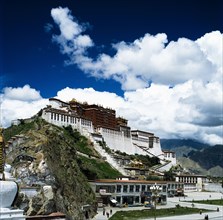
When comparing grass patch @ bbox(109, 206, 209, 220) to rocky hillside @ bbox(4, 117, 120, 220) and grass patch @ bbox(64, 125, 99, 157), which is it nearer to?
rocky hillside @ bbox(4, 117, 120, 220)

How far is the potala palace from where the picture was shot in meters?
69.8

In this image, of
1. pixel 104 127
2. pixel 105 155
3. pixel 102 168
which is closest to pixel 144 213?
pixel 102 168

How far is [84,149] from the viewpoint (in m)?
66.9

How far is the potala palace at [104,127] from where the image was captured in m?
69.8

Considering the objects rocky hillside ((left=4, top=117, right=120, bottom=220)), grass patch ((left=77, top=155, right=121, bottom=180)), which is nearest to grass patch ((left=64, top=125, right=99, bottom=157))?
grass patch ((left=77, top=155, right=121, bottom=180))

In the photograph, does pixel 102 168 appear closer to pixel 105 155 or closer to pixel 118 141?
pixel 105 155

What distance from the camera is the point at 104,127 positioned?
76500mm

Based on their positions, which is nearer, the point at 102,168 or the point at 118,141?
the point at 102,168

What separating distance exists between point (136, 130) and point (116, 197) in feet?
152

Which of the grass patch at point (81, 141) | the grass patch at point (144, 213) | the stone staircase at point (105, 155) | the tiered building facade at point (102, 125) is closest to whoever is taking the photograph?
the grass patch at point (144, 213)

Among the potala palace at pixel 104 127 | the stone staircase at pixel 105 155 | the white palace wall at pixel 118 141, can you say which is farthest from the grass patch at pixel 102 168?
the white palace wall at pixel 118 141

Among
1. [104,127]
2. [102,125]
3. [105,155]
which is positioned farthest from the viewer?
[102,125]

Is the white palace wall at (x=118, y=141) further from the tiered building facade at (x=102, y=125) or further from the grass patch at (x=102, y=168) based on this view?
the grass patch at (x=102, y=168)

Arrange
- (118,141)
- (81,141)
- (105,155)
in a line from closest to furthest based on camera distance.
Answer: (105,155) < (81,141) < (118,141)
